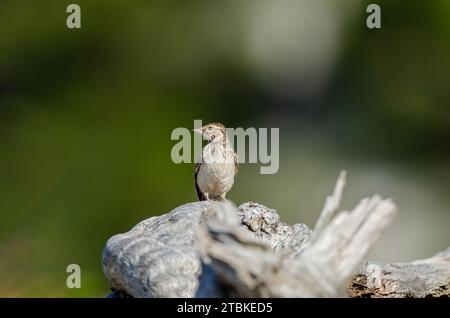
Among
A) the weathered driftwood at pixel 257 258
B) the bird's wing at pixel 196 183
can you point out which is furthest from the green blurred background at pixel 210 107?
the weathered driftwood at pixel 257 258

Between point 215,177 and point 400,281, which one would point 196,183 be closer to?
point 215,177

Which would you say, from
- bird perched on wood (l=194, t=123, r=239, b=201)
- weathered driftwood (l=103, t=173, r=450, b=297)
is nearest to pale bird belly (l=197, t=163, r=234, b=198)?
bird perched on wood (l=194, t=123, r=239, b=201)

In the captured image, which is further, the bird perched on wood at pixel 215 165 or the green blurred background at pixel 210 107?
the green blurred background at pixel 210 107

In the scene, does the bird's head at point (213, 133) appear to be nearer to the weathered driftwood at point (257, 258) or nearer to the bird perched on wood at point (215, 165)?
the bird perched on wood at point (215, 165)

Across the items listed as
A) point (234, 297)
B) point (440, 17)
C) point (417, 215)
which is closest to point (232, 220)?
point (234, 297)

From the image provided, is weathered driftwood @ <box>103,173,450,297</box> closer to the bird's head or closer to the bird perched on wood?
the bird perched on wood

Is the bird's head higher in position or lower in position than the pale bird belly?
higher
